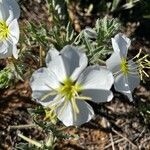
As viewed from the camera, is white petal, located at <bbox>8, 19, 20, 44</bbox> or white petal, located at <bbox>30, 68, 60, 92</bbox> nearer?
white petal, located at <bbox>30, 68, 60, 92</bbox>

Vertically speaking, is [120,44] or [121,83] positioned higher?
[120,44]

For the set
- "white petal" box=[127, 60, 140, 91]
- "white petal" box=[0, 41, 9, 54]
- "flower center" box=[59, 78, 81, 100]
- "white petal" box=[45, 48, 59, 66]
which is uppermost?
"white petal" box=[0, 41, 9, 54]

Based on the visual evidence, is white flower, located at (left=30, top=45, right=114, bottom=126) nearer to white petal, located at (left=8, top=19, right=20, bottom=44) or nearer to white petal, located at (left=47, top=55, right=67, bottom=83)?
white petal, located at (left=47, top=55, right=67, bottom=83)

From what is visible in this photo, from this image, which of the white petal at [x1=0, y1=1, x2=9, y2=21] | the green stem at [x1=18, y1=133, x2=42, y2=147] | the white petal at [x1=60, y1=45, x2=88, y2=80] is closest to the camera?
the white petal at [x1=60, y1=45, x2=88, y2=80]

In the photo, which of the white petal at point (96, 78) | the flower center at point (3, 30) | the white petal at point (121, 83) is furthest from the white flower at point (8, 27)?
the white petal at point (121, 83)

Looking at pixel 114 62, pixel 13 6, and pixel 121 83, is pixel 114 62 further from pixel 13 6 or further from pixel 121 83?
pixel 13 6

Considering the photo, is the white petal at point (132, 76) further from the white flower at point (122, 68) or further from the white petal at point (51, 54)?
the white petal at point (51, 54)

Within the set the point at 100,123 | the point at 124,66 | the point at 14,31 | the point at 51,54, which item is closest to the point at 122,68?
the point at 124,66

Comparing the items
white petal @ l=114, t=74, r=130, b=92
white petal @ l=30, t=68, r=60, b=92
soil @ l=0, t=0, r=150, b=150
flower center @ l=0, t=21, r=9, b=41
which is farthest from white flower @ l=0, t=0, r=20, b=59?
soil @ l=0, t=0, r=150, b=150
